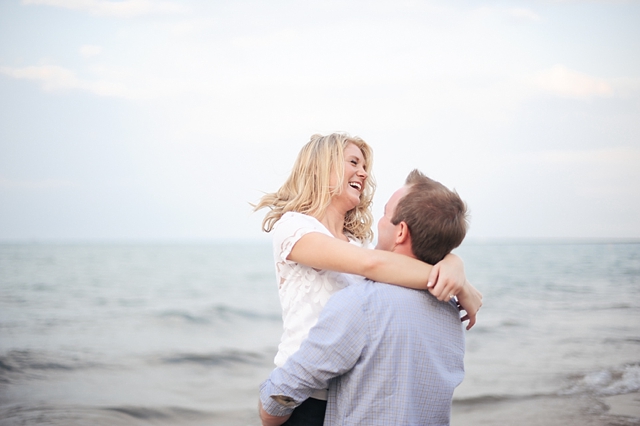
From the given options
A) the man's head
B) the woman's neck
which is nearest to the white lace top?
the woman's neck

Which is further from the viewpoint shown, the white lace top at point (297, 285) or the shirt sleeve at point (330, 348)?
the white lace top at point (297, 285)

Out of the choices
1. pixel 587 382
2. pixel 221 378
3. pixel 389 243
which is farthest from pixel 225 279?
pixel 389 243

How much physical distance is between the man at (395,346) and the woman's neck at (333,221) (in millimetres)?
698

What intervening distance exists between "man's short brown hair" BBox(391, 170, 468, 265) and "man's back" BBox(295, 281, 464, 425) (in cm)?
16

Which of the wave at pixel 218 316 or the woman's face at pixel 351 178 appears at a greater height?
the woman's face at pixel 351 178

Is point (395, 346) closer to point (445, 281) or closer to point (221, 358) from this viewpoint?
point (445, 281)

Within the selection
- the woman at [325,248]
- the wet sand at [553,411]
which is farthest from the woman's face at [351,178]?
the wet sand at [553,411]

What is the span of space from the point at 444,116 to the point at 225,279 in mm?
12055

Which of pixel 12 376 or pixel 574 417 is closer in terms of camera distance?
pixel 574 417

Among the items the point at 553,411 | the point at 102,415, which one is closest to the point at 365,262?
the point at 553,411

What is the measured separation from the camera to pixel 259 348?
373 inches

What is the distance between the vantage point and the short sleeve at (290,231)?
78.5 inches

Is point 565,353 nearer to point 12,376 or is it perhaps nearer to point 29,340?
point 12,376

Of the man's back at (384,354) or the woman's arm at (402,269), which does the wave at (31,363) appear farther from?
the man's back at (384,354)
